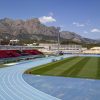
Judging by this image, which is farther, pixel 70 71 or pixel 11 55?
pixel 11 55

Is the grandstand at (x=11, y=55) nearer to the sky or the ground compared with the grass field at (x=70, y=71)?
nearer to the sky

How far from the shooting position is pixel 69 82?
15336 mm

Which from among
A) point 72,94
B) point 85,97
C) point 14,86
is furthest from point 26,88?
point 85,97

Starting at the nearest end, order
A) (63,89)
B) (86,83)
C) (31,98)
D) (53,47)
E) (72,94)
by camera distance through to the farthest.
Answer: (31,98) → (72,94) → (63,89) → (86,83) → (53,47)

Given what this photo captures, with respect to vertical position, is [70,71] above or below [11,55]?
below

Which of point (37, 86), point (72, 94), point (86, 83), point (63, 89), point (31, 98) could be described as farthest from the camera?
point (86, 83)

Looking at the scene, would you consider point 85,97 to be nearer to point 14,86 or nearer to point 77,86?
point 77,86

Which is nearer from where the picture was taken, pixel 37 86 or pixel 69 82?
pixel 37 86

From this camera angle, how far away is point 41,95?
11.5 meters

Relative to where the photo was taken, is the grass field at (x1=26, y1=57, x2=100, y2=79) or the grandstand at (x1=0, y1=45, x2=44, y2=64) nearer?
the grass field at (x1=26, y1=57, x2=100, y2=79)

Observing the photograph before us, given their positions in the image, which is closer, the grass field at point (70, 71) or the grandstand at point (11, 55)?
the grass field at point (70, 71)

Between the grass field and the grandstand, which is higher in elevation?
the grandstand

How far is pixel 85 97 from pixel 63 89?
6.90 feet

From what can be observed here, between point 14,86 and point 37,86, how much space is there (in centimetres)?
153
